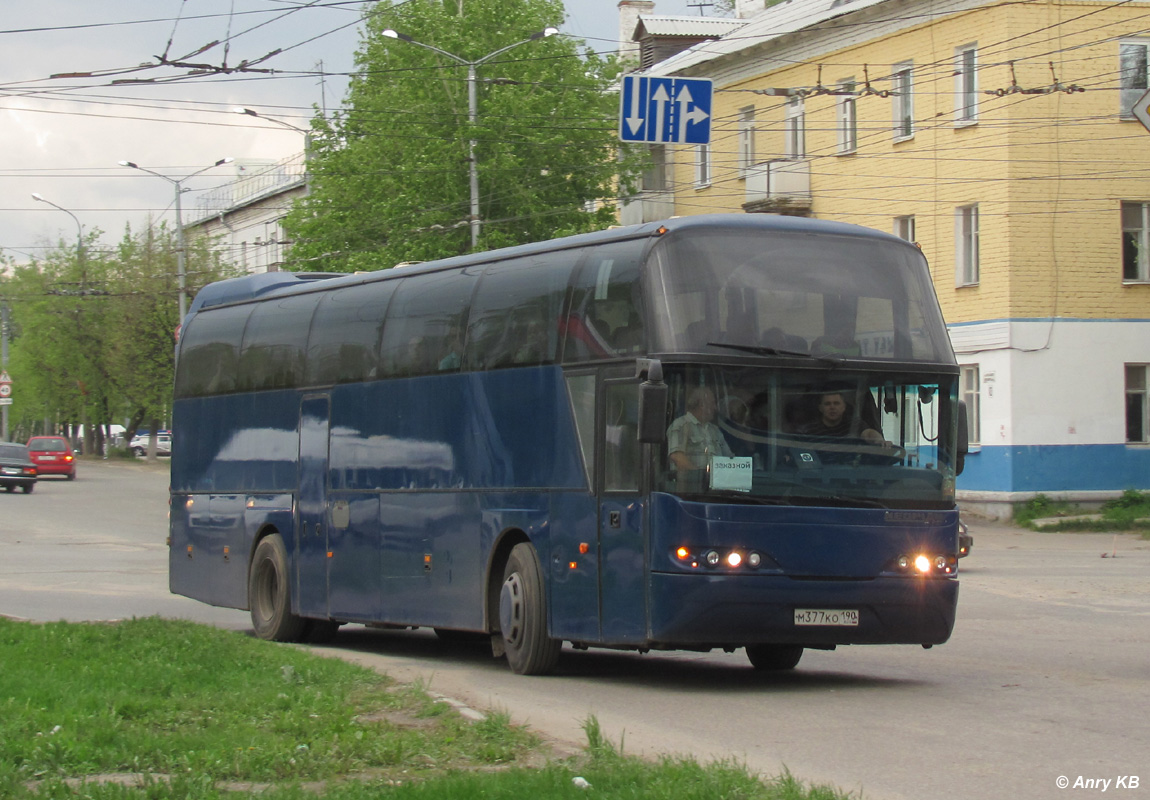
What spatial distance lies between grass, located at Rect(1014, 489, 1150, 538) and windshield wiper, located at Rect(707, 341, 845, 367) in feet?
73.3

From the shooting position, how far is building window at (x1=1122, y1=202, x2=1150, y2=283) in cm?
3525

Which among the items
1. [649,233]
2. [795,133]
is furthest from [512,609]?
[795,133]

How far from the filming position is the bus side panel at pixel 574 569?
11742 millimetres

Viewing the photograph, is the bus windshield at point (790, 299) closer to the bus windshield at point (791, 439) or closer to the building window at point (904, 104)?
the bus windshield at point (791, 439)

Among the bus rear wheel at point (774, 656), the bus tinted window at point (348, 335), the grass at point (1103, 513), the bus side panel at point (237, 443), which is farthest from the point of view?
the grass at point (1103, 513)

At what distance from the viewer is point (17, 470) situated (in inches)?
2048

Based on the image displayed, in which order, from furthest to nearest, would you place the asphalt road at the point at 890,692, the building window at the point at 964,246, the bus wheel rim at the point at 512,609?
the building window at the point at 964,246 → the bus wheel rim at the point at 512,609 → the asphalt road at the point at 890,692

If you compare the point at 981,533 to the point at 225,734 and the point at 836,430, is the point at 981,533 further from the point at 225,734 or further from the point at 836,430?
the point at 225,734

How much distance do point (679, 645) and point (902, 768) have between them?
10.8ft

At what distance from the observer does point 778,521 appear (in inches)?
437

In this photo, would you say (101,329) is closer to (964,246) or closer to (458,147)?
(458,147)

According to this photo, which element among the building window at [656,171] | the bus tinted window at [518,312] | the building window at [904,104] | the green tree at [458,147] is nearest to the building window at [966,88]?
the building window at [904,104]

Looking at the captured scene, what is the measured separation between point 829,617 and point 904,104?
92.5 ft

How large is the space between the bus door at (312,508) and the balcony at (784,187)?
2593 centimetres
